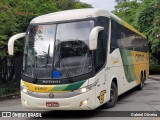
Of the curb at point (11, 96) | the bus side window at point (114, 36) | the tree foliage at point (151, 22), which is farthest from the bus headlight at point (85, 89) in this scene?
the tree foliage at point (151, 22)

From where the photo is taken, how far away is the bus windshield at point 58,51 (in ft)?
34.0

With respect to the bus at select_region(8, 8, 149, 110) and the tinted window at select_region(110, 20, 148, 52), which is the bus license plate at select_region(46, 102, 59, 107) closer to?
the bus at select_region(8, 8, 149, 110)

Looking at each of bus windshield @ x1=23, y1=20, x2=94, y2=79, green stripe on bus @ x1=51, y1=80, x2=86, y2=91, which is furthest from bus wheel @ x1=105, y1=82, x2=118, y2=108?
green stripe on bus @ x1=51, y1=80, x2=86, y2=91

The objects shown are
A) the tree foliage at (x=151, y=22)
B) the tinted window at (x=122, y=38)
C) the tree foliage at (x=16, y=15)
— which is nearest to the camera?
the tinted window at (x=122, y=38)

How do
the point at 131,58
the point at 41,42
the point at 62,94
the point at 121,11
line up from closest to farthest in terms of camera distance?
the point at 62,94 < the point at 41,42 < the point at 131,58 < the point at 121,11

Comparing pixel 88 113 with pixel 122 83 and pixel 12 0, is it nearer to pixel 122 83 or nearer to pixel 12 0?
pixel 122 83

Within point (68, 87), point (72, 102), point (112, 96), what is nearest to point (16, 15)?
point (112, 96)

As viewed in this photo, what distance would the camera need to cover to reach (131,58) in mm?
16375

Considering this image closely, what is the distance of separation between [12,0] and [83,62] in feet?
39.7

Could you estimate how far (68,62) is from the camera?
34.1ft

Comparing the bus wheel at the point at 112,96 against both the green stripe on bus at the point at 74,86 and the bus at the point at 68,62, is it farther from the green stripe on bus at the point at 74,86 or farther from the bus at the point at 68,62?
the green stripe on bus at the point at 74,86

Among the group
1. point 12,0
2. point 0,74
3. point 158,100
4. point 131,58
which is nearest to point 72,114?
point 158,100

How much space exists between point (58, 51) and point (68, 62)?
49 centimetres

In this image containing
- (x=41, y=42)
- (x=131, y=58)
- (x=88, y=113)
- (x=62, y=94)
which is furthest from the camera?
(x=131, y=58)
